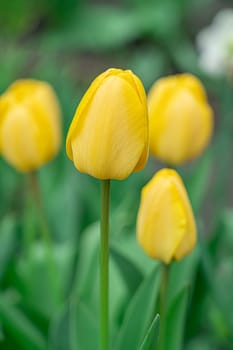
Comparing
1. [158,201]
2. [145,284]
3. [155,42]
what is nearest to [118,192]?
[145,284]

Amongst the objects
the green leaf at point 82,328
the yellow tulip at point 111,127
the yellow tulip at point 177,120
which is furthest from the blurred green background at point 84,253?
the yellow tulip at point 111,127

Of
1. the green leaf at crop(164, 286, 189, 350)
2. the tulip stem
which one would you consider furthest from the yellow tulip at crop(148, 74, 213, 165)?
the tulip stem

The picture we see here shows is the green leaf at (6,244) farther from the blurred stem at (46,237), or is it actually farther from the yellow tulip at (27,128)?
the yellow tulip at (27,128)

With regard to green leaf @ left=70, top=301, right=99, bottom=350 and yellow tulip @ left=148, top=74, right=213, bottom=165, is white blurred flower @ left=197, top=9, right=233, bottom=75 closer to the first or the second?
yellow tulip @ left=148, top=74, right=213, bottom=165

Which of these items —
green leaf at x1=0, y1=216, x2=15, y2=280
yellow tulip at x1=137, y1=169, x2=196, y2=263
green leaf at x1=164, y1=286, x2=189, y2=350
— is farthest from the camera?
green leaf at x1=0, y1=216, x2=15, y2=280

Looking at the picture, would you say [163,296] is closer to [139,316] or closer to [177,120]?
[139,316]

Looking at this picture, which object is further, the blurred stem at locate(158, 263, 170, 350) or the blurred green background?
the blurred green background
